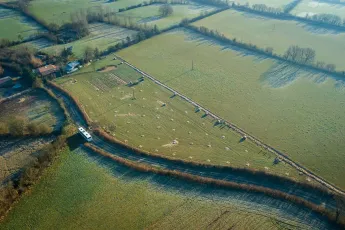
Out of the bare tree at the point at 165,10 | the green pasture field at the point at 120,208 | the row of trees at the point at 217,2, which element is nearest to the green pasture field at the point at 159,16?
the bare tree at the point at 165,10

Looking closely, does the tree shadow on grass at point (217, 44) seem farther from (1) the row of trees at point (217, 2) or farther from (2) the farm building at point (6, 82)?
(2) the farm building at point (6, 82)

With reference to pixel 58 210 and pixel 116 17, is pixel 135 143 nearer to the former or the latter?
pixel 58 210

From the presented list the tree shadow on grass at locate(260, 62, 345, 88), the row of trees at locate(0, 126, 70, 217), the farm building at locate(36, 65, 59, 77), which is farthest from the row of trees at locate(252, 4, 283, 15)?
the row of trees at locate(0, 126, 70, 217)

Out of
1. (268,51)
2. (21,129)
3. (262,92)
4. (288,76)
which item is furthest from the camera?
(268,51)

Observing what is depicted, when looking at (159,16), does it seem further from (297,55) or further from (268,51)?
(297,55)

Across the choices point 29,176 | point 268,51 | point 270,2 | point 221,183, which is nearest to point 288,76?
point 268,51

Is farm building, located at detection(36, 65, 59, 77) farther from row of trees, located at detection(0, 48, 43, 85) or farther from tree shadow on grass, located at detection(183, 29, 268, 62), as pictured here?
tree shadow on grass, located at detection(183, 29, 268, 62)

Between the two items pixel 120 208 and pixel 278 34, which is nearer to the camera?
pixel 120 208

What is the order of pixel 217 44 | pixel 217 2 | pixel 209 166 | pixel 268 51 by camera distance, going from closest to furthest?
pixel 209 166
pixel 268 51
pixel 217 44
pixel 217 2
